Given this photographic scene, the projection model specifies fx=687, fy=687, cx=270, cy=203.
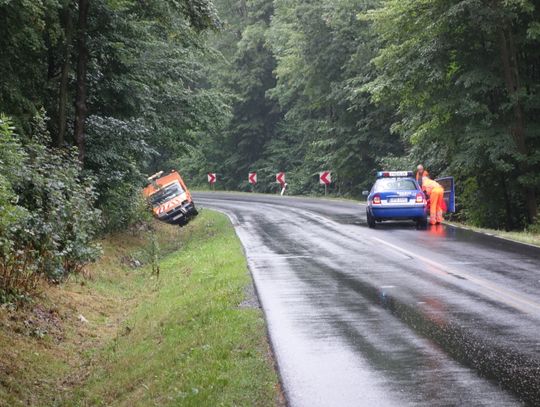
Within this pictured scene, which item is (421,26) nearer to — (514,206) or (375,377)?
(514,206)

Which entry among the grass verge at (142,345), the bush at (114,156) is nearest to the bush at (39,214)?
the grass verge at (142,345)

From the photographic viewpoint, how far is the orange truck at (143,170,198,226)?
31.1 metres

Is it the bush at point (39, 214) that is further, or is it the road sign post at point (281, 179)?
the road sign post at point (281, 179)

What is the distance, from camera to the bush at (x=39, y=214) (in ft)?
32.9

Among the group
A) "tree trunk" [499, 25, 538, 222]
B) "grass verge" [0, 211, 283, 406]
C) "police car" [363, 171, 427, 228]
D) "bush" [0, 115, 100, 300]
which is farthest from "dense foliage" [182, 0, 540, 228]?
"grass verge" [0, 211, 283, 406]

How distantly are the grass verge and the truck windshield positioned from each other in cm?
1550

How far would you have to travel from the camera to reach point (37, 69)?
1639cm

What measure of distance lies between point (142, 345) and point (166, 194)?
22.4 meters

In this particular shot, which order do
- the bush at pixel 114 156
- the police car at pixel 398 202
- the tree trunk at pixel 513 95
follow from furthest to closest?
1. the tree trunk at pixel 513 95
2. the police car at pixel 398 202
3. the bush at pixel 114 156

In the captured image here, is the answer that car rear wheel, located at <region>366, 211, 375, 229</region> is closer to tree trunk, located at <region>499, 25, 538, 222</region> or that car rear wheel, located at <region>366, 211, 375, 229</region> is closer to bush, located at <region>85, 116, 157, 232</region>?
tree trunk, located at <region>499, 25, 538, 222</region>

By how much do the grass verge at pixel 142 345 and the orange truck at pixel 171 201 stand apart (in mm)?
15197

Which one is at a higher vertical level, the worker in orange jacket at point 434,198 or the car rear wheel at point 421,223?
the worker in orange jacket at point 434,198

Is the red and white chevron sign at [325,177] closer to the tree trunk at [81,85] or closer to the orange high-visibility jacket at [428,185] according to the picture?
the orange high-visibility jacket at [428,185]

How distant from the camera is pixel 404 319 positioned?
30.8 feet
